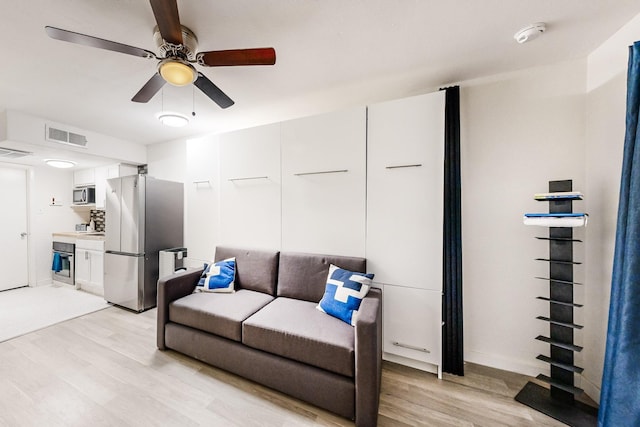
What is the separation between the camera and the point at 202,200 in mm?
3111

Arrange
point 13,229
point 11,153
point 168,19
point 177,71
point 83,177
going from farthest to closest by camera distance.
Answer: point 83,177, point 13,229, point 11,153, point 177,71, point 168,19

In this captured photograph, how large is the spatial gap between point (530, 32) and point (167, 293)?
3535mm

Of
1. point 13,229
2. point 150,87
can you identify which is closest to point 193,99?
point 150,87

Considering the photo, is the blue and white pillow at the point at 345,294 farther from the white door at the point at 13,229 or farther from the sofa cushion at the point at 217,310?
the white door at the point at 13,229

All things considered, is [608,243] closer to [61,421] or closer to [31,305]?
[61,421]

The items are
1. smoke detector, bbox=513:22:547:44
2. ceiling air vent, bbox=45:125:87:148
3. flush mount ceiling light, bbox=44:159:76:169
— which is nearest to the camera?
smoke detector, bbox=513:22:547:44

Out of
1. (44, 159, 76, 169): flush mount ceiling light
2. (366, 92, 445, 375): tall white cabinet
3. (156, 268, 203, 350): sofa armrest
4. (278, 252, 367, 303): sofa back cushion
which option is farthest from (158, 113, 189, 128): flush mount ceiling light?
(44, 159, 76, 169): flush mount ceiling light

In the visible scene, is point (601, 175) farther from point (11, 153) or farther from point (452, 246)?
point (11, 153)

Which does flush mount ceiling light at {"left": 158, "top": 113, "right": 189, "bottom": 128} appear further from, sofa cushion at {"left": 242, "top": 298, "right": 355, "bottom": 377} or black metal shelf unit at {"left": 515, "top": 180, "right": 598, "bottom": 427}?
black metal shelf unit at {"left": 515, "top": 180, "right": 598, "bottom": 427}

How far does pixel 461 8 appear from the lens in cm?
139

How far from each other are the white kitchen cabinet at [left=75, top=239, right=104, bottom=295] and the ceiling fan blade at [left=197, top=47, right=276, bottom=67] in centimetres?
382

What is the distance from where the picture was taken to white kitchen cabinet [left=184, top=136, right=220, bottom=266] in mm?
3008

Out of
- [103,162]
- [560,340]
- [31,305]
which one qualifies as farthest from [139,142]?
[560,340]

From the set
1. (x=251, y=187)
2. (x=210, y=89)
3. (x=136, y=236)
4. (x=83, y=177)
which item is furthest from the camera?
(x=83, y=177)
